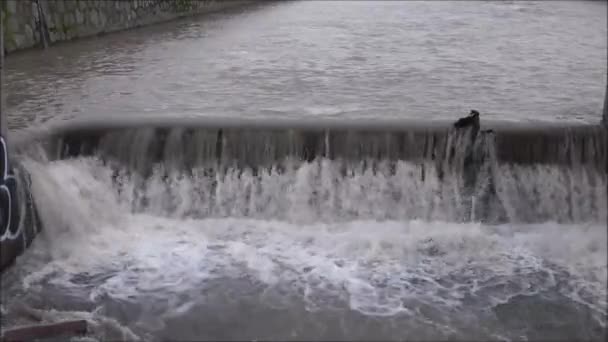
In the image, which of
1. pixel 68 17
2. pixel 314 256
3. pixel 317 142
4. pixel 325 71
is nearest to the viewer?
pixel 314 256

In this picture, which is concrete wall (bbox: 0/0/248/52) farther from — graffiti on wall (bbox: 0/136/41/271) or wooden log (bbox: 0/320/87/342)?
wooden log (bbox: 0/320/87/342)

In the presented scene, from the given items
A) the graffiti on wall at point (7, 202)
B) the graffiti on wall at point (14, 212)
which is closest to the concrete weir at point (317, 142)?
the graffiti on wall at point (14, 212)

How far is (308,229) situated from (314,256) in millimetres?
467

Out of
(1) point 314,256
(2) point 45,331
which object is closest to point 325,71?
(1) point 314,256

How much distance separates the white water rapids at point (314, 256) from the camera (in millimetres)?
4066

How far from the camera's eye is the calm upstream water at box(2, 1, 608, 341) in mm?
4109

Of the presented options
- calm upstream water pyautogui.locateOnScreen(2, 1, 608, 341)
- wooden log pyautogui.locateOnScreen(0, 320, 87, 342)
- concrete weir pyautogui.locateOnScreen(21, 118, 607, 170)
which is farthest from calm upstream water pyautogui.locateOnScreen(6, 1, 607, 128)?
wooden log pyautogui.locateOnScreen(0, 320, 87, 342)

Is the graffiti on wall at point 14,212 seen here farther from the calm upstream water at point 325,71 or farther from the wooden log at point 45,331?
the calm upstream water at point 325,71

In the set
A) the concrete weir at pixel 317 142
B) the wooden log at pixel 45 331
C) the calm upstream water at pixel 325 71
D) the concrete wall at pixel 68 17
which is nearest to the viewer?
the wooden log at pixel 45 331

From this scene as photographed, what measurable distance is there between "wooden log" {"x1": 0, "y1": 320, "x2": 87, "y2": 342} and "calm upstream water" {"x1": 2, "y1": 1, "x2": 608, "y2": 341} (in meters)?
0.10

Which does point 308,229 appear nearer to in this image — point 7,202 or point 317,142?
point 317,142

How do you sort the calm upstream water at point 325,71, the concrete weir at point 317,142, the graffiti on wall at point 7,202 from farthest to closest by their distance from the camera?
the calm upstream water at point 325,71, the concrete weir at point 317,142, the graffiti on wall at point 7,202

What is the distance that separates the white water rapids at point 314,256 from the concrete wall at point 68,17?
4157 millimetres

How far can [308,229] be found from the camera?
5277mm
